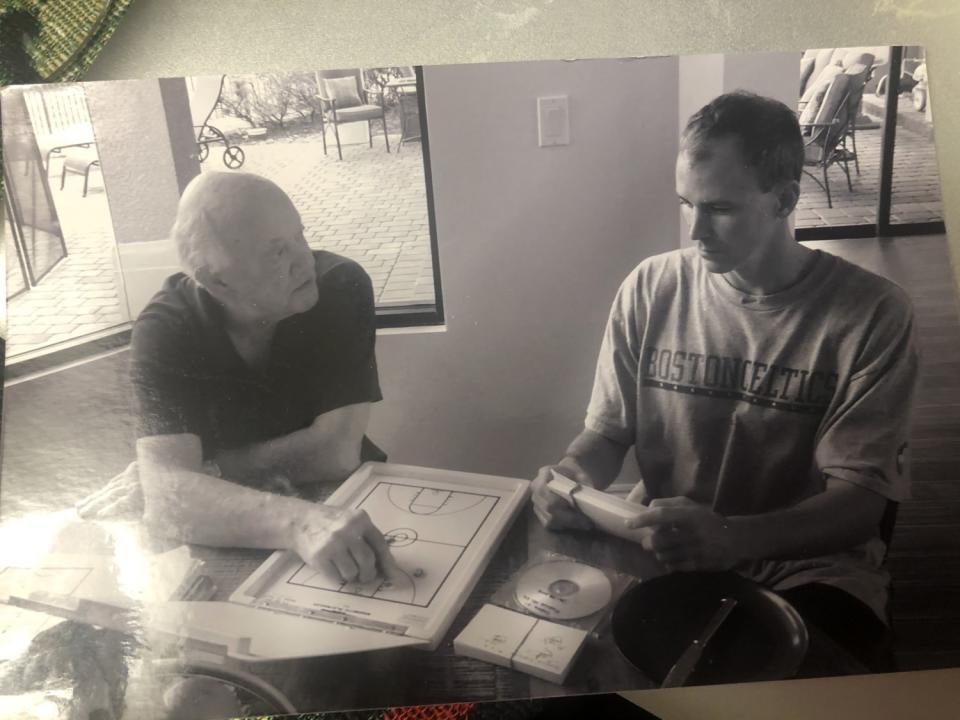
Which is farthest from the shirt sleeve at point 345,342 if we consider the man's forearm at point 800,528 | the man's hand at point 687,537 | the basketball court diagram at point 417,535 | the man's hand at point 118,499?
the man's forearm at point 800,528

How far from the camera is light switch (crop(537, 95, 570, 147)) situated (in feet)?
2.97

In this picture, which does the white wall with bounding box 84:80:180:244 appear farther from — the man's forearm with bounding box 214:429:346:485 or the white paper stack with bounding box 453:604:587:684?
the white paper stack with bounding box 453:604:587:684

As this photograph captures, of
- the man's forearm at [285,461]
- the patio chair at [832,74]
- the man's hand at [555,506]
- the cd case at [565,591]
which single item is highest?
the patio chair at [832,74]

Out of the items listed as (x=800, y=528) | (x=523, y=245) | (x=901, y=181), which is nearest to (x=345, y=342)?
(x=523, y=245)

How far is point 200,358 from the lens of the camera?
903mm

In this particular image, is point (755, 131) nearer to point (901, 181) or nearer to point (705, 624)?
point (901, 181)

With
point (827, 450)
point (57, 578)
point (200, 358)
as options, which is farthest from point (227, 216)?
point (827, 450)

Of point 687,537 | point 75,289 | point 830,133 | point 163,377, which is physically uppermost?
point 830,133

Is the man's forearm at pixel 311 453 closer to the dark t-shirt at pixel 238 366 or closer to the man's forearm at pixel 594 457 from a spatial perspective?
the dark t-shirt at pixel 238 366

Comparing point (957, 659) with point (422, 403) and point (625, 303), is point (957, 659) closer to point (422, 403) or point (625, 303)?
point (625, 303)

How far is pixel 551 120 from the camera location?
909 mm

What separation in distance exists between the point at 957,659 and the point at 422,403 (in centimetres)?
74

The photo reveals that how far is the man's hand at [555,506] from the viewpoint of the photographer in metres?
0.93

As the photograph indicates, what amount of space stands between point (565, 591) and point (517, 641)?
0.26ft
